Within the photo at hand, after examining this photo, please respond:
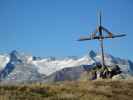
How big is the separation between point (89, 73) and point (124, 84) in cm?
2740

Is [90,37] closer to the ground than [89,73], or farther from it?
farther from it

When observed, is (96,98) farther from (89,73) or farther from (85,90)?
(89,73)

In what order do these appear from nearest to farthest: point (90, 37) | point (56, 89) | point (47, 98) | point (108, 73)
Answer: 1. point (47, 98)
2. point (56, 89)
3. point (108, 73)
4. point (90, 37)

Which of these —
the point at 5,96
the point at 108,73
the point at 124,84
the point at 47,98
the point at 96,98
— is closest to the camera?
the point at 5,96

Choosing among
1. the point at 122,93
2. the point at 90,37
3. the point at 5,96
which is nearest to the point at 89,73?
the point at 90,37

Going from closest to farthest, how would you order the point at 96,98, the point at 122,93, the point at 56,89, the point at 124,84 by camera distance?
1. the point at 96,98
2. the point at 56,89
3. the point at 122,93
4. the point at 124,84

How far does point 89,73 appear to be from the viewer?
2931 inches

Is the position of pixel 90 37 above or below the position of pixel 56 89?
above

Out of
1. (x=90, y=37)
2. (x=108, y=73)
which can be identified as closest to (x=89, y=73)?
(x=108, y=73)

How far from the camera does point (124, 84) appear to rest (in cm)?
4716

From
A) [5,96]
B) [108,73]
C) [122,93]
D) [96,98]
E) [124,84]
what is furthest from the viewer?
[108,73]

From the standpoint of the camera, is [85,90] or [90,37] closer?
[85,90]

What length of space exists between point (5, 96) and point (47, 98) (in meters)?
4.08

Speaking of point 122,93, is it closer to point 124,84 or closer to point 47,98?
point 124,84
